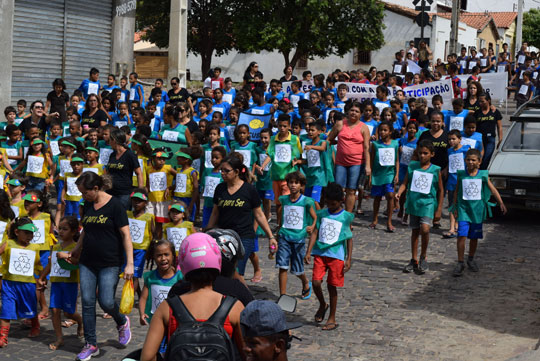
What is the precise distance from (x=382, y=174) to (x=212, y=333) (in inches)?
388

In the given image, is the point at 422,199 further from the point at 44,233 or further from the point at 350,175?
the point at 44,233

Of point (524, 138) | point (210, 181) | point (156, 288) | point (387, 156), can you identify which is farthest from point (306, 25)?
point (156, 288)

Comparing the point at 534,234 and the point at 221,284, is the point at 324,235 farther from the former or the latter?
the point at 534,234

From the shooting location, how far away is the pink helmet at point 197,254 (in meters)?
4.48

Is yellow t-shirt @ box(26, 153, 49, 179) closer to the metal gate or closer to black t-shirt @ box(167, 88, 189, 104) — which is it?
black t-shirt @ box(167, 88, 189, 104)

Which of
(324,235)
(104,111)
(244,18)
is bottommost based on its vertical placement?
(324,235)

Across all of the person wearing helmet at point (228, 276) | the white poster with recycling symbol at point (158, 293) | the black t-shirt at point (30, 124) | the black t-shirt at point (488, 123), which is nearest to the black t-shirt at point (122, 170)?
the white poster with recycling symbol at point (158, 293)

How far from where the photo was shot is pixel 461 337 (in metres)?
8.45

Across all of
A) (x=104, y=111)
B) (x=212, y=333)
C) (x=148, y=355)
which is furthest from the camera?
(x=104, y=111)

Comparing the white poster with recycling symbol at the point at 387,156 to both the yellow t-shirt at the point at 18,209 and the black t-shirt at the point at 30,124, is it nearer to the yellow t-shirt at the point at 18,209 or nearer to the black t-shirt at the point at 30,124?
the black t-shirt at the point at 30,124

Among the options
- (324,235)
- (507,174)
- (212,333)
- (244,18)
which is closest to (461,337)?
(324,235)

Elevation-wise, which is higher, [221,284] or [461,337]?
[221,284]

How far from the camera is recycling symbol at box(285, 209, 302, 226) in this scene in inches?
372

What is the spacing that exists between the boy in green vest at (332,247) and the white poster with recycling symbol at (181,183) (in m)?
2.92
